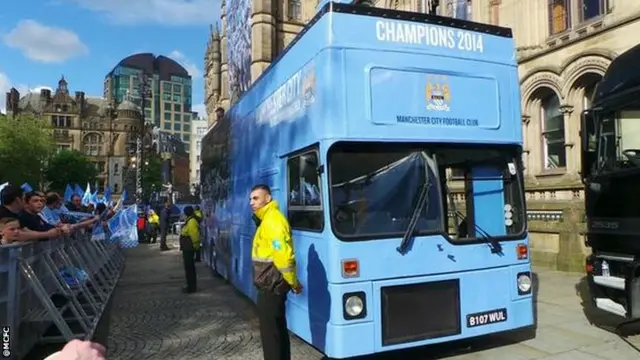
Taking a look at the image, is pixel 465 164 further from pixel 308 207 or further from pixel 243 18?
pixel 243 18

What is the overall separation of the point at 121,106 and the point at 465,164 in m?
116

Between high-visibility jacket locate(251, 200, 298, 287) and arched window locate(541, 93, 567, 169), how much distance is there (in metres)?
12.1

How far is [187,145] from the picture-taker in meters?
173

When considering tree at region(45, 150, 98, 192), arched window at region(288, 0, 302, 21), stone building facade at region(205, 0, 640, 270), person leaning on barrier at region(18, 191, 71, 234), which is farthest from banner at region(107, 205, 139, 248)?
tree at region(45, 150, 98, 192)

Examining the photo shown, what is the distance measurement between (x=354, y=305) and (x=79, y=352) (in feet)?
11.6

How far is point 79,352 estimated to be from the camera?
1571mm

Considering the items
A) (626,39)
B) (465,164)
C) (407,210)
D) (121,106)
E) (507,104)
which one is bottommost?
(407,210)

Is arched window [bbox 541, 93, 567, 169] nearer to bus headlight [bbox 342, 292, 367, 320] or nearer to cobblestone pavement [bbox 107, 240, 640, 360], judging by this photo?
cobblestone pavement [bbox 107, 240, 640, 360]

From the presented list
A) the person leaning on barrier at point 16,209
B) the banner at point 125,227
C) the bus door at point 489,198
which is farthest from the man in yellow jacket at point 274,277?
the banner at point 125,227

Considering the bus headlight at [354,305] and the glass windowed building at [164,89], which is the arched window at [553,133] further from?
the glass windowed building at [164,89]

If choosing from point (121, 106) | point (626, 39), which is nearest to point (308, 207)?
point (626, 39)

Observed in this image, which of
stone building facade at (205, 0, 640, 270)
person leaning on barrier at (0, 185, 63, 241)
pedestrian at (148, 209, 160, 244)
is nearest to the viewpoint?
person leaning on barrier at (0, 185, 63, 241)

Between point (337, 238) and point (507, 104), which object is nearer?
point (337, 238)

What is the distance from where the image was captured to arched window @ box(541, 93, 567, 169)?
1472 cm
